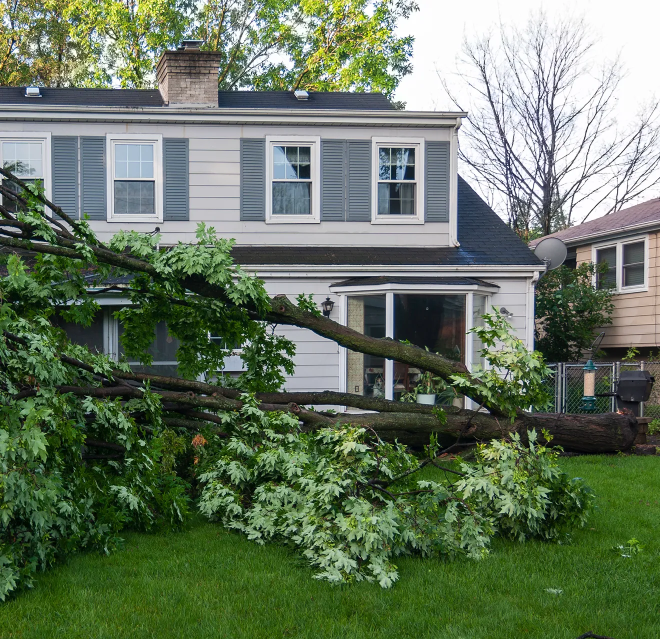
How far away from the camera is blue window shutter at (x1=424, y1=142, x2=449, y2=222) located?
43.2ft

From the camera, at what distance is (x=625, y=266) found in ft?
57.9

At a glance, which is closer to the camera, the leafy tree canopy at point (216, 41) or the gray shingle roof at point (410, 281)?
the gray shingle roof at point (410, 281)

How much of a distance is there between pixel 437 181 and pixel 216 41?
15953 millimetres

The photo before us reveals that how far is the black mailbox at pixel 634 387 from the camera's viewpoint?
1134cm

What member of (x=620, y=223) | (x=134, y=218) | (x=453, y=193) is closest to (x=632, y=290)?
(x=620, y=223)

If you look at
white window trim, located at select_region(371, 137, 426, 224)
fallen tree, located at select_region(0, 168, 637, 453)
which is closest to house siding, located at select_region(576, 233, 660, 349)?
white window trim, located at select_region(371, 137, 426, 224)

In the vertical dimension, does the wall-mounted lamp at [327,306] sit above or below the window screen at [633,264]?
below

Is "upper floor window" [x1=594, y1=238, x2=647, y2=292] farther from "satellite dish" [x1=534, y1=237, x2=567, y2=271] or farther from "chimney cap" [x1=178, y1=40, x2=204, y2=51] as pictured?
"chimney cap" [x1=178, y1=40, x2=204, y2=51]

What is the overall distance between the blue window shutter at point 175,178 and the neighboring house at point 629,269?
10295 mm

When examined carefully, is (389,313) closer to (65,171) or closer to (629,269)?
(65,171)

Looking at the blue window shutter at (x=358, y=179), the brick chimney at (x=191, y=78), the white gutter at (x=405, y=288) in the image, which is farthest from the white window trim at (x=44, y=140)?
the white gutter at (x=405, y=288)

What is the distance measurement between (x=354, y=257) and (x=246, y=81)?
1625 centimetres

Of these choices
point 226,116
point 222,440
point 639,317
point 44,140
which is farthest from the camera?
point 639,317

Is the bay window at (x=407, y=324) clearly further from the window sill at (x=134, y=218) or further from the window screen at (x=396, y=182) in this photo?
the window sill at (x=134, y=218)
